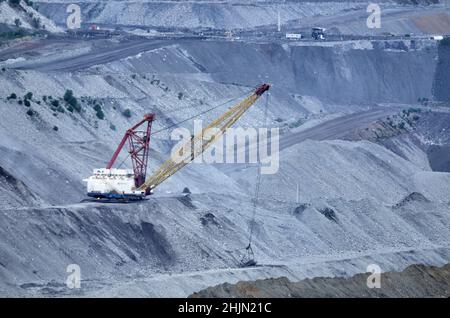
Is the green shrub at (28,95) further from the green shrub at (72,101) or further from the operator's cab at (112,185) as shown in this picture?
the operator's cab at (112,185)

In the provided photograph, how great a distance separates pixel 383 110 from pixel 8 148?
53943 mm

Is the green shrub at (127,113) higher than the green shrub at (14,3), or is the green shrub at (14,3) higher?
the green shrub at (14,3)

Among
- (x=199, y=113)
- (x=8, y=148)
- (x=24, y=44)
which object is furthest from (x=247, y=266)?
(x=24, y=44)

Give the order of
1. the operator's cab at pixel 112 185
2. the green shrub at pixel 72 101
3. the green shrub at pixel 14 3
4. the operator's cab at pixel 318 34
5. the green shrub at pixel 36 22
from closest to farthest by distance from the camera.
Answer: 1. the operator's cab at pixel 112 185
2. the green shrub at pixel 72 101
3. the green shrub at pixel 14 3
4. the green shrub at pixel 36 22
5. the operator's cab at pixel 318 34

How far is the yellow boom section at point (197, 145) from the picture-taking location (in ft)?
275

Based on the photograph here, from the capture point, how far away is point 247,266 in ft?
252

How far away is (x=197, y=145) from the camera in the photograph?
89.7m

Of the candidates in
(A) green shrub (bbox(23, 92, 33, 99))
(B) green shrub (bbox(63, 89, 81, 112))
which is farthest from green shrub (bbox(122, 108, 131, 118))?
(A) green shrub (bbox(23, 92, 33, 99))

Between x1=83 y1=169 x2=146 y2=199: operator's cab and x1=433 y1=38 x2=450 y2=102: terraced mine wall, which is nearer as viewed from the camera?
x1=83 y1=169 x2=146 y2=199: operator's cab

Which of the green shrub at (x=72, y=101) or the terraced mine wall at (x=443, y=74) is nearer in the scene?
the green shrub at (x=72, y=101)

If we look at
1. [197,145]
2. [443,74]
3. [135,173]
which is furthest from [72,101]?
[443,74]

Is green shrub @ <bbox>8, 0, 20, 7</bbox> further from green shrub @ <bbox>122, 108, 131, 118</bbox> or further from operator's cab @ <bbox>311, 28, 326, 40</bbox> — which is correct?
operator's cab @ <bbox>311, 28, 326, 40</bbox>

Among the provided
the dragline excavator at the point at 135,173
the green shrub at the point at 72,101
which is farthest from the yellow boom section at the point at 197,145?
the green shrub at the point at 72,101

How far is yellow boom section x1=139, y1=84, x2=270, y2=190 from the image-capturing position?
275 feet
